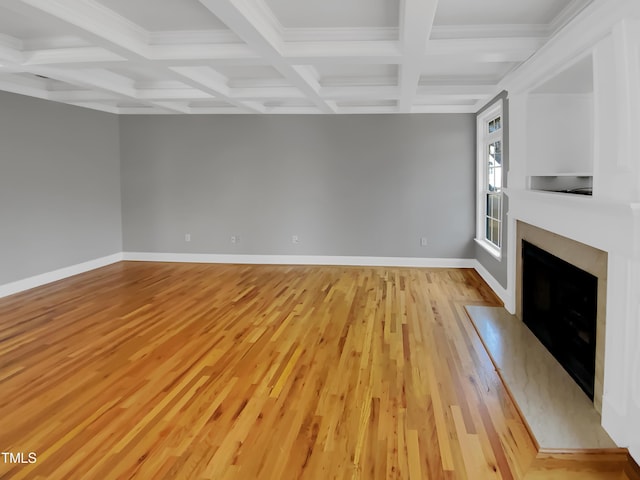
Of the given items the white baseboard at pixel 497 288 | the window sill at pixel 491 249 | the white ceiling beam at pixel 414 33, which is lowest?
the white baseboard at pixel 497 288

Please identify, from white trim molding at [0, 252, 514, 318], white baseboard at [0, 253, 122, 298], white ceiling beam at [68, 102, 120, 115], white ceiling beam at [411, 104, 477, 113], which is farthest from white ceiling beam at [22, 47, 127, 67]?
white ceiling beam at [411, 104, 477, 113]

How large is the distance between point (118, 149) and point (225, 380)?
19.2 feet

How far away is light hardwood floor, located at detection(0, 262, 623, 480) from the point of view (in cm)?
227

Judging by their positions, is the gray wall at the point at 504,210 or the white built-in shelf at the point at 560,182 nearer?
the white built-in shelf at the point at 560,182

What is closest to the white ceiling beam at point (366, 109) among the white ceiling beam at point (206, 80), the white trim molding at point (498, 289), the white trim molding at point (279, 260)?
the white ceiling beam at point (206, 80)

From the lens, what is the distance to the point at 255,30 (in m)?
3.12

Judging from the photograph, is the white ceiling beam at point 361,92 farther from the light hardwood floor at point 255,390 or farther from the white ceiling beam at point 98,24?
the light hardwood floor at point 255,390

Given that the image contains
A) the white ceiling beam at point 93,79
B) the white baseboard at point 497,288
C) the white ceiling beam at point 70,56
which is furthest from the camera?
the white baseboard at point 497,288

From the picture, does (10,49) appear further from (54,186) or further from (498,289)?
(498,289)

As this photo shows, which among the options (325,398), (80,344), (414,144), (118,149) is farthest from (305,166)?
(325,398)

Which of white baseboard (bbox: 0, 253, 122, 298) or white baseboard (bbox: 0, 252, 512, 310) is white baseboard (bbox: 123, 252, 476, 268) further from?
white baseboard (bbox: 0, 253, 122, 298)

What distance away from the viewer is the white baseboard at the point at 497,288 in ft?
15.4

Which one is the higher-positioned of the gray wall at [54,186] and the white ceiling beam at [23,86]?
the white ceiling beam at [23,86]

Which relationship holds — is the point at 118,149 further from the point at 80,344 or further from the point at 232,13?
the point at 232,13
